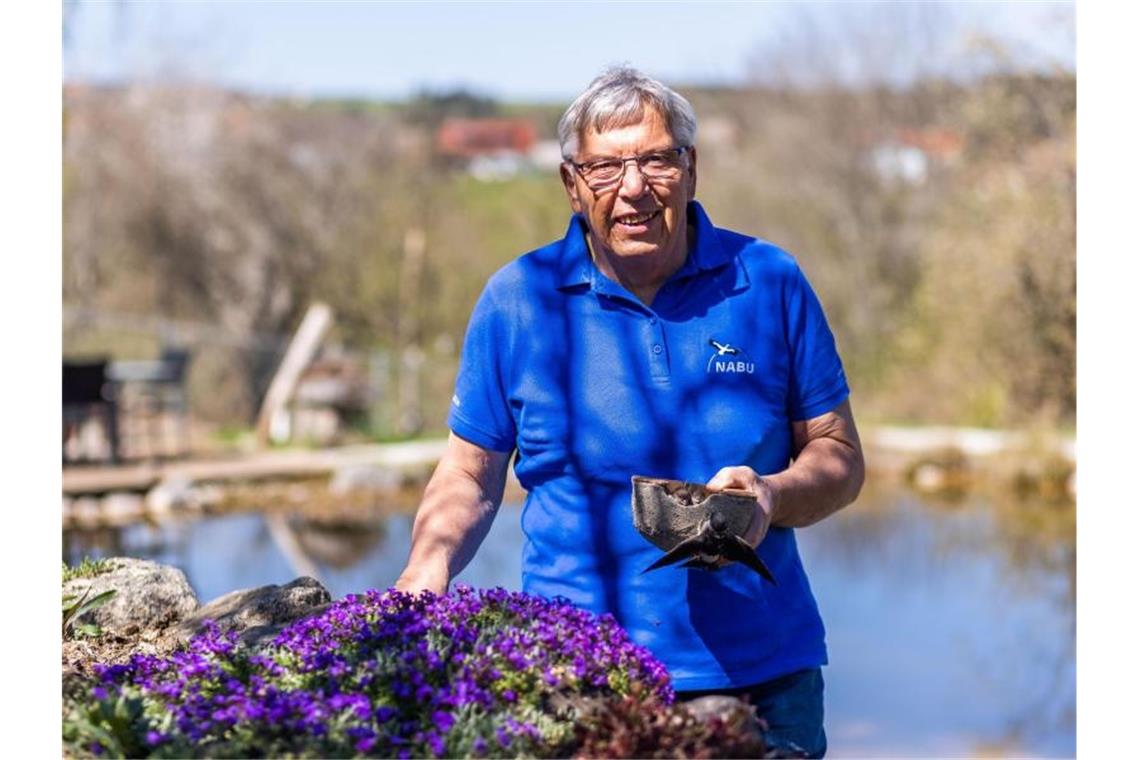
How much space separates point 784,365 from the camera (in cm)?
252

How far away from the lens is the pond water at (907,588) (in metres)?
9.37

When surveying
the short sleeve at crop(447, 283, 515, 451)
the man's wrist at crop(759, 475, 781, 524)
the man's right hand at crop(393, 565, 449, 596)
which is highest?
the short sleeve at crop(447, 283, 515, 451)

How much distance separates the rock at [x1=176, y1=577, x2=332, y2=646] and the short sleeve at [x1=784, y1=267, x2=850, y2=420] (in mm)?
903

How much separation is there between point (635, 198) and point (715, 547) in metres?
0.57

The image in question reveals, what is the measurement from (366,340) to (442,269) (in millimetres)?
1372

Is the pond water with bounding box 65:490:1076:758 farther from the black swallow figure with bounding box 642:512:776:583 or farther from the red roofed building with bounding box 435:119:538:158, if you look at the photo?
the red roofed building with bounding box 435:119:538:158

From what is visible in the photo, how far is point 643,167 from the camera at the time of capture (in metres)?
2.44

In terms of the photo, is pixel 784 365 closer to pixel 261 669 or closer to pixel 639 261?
pixel 639 261

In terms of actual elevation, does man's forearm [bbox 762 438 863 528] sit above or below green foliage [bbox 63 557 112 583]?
above

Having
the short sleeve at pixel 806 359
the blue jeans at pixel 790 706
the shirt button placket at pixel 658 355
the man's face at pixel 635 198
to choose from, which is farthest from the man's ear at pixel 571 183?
the blue jeans at pixel 790 706

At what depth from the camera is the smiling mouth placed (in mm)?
2471

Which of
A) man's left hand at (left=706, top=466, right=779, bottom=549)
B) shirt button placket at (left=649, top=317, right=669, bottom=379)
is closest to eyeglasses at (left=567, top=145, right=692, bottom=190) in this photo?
shirt button placket at (left=649, top=317, right=669, bottom=379)

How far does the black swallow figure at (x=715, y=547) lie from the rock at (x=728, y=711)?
21 cm

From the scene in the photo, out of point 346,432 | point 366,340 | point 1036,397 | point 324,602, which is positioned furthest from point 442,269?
point 324,602
